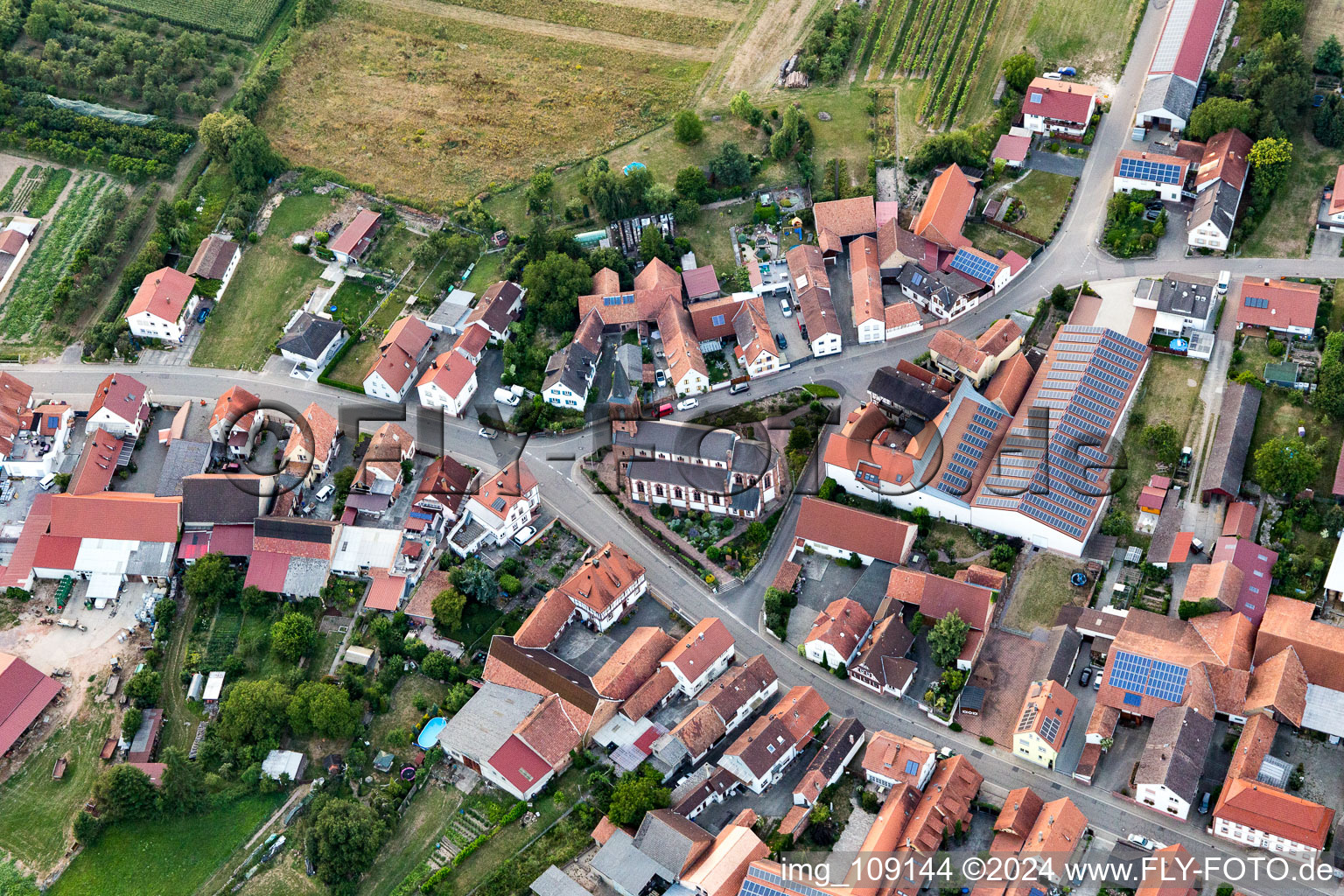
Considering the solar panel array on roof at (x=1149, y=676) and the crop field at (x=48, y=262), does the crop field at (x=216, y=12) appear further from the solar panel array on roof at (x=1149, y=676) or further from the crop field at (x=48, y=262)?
the solar panel array on roof at (x=1149, y=676)

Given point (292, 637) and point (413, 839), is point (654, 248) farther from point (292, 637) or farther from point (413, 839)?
point (413, 839)

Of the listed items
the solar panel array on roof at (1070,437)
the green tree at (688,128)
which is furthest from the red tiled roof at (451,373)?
the solar panel array on roof at (1070,437)

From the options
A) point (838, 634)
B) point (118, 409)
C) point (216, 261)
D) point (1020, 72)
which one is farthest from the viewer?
point (1020, 72)

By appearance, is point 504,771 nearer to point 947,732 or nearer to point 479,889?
point 479,889


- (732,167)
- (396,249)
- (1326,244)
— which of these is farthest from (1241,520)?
(396,249)

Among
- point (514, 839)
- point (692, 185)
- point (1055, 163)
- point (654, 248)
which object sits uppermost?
point (1055, 163)

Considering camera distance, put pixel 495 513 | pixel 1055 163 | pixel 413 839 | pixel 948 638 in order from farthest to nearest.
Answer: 1. pixel 1055 163
2. pixel 495 513
3. pixel 948 638
4. pixel 413 839
